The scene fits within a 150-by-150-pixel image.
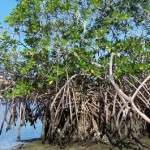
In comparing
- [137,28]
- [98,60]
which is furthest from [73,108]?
[137,28]

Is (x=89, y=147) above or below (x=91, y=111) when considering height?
below

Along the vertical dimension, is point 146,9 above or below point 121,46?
above

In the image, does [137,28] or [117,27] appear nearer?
[117,27]

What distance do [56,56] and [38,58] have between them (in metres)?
0.38

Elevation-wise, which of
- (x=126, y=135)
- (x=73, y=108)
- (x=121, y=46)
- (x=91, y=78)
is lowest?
(x=126, y=135)

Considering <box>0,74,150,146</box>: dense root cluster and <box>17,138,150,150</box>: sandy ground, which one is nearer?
<box>17,138,150,150</box>: sandy ground

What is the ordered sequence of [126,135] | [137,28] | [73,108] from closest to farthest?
[126,135], [73,108], [137,28]

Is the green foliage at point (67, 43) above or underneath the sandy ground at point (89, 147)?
above

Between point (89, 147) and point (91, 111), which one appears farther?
point (91, 111)

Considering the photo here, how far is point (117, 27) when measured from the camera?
8.80 meters

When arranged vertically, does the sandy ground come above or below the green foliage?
below

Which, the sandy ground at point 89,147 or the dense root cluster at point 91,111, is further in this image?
the dense root cluster at point 91,111

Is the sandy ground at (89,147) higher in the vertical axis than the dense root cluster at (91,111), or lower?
lower

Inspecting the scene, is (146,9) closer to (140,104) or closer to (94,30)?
(94,30)
